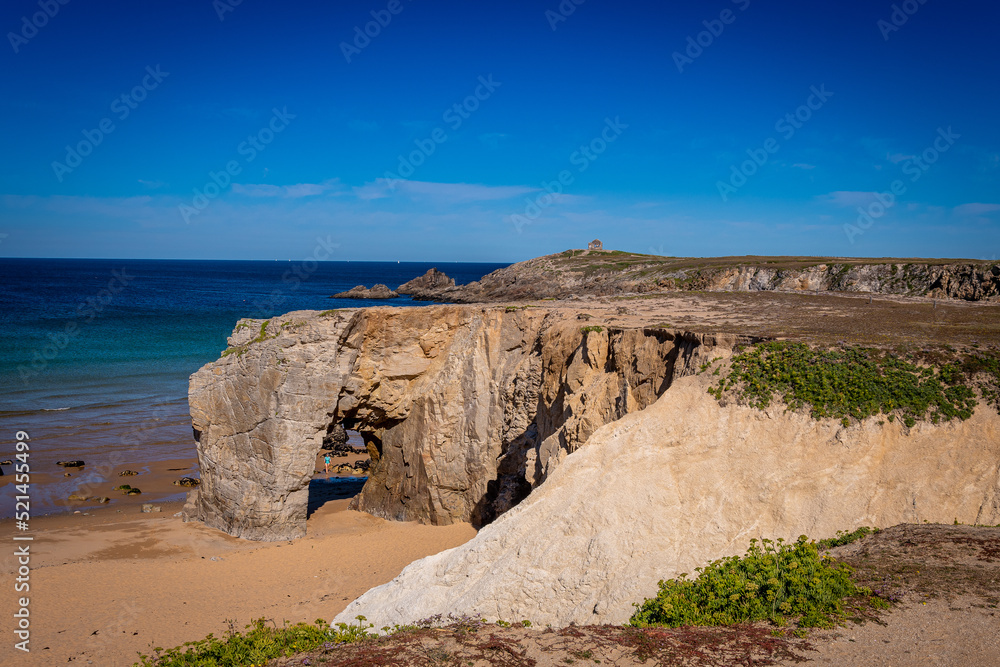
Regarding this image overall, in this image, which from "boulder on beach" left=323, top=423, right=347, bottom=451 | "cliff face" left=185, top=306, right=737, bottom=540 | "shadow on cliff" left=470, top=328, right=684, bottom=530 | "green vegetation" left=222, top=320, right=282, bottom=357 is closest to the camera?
"shadow on cliff" left=470, top=328, right=684, bottom=530

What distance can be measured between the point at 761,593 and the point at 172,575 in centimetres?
1532

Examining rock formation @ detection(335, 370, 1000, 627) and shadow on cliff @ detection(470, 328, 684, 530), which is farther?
shadow on cliff @ detection(470, 328, 684, 530)

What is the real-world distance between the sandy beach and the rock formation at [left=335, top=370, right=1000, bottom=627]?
496 cm

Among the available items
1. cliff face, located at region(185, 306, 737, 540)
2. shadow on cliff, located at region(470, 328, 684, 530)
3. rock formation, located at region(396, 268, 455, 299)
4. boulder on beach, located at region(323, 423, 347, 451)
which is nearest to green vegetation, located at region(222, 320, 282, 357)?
cliff face, located at region(185, 306, 737, 540)

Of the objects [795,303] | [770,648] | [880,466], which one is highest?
[795,303]

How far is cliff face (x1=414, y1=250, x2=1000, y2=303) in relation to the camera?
36.2 m

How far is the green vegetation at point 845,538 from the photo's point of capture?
10.4 m

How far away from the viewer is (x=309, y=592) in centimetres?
1580

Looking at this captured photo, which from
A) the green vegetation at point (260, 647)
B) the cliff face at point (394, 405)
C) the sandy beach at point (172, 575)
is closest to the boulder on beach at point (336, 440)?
the sandy beach at point (172, 575)

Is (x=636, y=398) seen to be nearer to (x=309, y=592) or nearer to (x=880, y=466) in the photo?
(x=880, y=466)

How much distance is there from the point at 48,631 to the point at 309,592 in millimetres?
5635

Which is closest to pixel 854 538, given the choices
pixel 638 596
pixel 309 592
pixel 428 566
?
pixel 638 596

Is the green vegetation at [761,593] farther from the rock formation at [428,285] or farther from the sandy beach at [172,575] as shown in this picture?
the rock formation at [428,285]

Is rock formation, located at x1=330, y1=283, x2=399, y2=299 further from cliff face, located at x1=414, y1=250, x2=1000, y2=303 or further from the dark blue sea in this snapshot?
cliff face, located at x1=414, y1=250, x2=1000, y2=303
